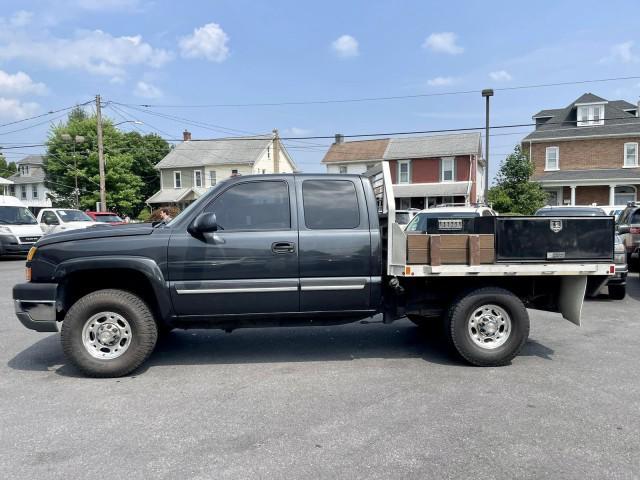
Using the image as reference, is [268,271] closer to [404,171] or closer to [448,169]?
[448,169]

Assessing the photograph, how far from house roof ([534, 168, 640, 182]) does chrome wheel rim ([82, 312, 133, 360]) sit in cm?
3156

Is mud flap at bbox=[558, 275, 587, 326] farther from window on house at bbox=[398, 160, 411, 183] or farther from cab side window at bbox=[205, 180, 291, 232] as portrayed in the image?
window on house at bbox=[398, 160, 411, 183]

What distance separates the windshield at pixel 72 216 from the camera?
840 inches

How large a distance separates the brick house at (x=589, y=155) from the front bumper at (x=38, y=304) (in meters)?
31.7

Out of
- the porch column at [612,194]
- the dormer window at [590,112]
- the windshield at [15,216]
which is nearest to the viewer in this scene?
the windshield at [15,216]

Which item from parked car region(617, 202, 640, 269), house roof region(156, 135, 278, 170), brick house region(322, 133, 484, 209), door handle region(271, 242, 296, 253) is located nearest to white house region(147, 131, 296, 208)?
house roof region(156, 135, 278, 170)

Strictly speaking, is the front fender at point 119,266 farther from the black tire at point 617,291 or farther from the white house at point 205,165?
the white house at point 205,165

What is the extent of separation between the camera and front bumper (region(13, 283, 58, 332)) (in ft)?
16.4

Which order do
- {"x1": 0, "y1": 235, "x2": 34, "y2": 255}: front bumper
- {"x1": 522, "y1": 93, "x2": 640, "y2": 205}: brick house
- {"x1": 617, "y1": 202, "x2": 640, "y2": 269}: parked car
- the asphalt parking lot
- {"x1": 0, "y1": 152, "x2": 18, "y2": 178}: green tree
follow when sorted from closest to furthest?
the asphalt parking lot, {"x1": 617, "y1": 202, "x2": 640, "y2": 269}: parked car, {"x1": 0, "y1": 235, "x2": 34, "y2": 255}: front bumper, {"x1": 522, "y1": 93, "x2": 640, "y2": 205}: brick house, {"x1": 0, "y1": 152, "x2": 18, "y2": 178}: green tree

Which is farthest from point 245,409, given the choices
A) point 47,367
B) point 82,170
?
point 82,170

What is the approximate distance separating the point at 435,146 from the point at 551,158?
862 cm

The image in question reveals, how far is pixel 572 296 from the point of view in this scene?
553cm

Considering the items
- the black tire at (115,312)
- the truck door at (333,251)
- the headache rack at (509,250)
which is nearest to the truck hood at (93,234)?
the black tire at (115,312)

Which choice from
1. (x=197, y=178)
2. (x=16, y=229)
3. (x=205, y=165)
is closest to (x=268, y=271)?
(x=16, y=229)
